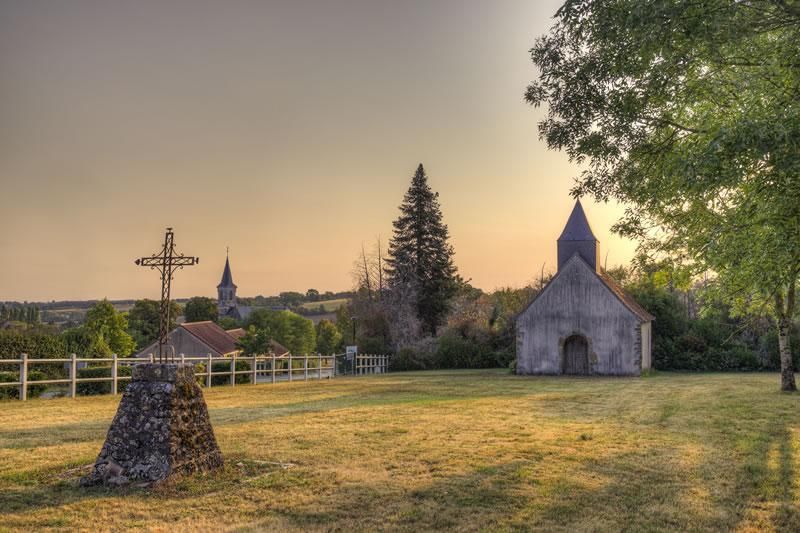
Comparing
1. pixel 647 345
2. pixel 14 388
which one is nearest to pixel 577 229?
pixel 647 345

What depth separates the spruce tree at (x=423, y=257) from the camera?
49.0 metres

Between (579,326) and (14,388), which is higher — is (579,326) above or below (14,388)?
above

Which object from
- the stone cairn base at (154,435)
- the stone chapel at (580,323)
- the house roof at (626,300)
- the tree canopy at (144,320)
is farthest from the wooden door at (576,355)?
the tree canopy at (144,320)

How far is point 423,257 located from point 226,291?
59.7 metres

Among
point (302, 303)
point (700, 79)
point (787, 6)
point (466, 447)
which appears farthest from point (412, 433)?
point (302, 303)

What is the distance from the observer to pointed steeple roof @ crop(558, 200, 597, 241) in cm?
3366

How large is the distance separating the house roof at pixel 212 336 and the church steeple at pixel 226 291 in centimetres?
4836

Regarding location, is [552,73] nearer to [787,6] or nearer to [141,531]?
[787,6]

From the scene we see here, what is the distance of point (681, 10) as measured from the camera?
7.42m

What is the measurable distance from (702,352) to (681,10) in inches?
1300

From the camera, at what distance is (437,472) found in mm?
8531

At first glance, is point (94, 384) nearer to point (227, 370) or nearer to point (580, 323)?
point (227, 370)

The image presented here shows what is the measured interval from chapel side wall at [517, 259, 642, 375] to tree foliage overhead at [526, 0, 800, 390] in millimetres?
21025

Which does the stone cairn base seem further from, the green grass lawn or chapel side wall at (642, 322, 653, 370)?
chapel side wall at (642, 322, 653, 370)
